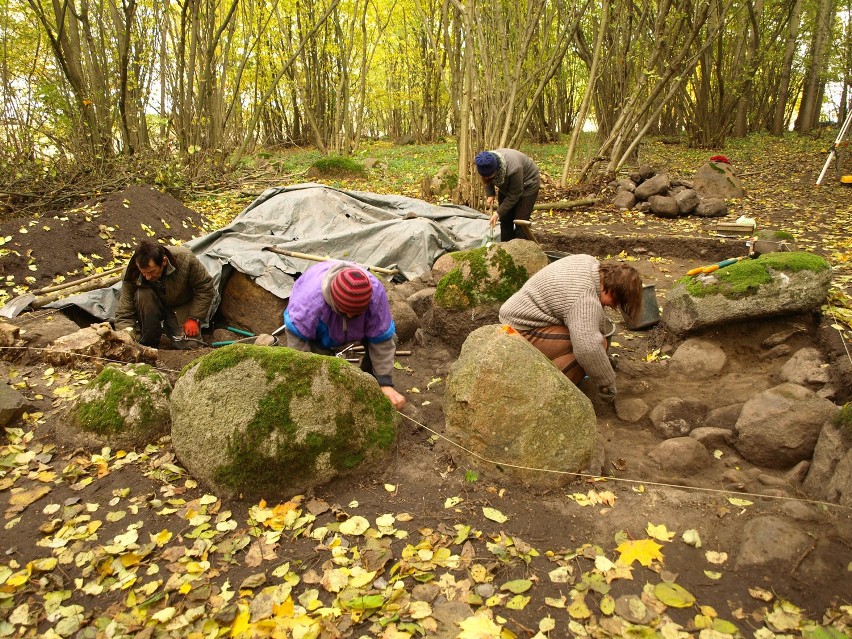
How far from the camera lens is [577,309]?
3.29 m

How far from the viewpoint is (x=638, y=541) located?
243 centimetres

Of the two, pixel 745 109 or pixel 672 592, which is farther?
pixel 745 109

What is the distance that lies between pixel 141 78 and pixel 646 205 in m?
9.10

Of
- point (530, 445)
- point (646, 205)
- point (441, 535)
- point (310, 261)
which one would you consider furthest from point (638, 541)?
point (646, 205)

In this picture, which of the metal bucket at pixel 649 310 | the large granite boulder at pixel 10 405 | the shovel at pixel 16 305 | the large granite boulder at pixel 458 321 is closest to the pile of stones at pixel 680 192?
the metal bucket at pixel 649 310

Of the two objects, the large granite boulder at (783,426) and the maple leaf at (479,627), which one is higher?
the large granite boulder at (783,426)

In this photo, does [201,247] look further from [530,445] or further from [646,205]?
[646,205]

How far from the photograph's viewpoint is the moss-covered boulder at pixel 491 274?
4875mm

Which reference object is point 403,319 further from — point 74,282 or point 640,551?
point 74,282

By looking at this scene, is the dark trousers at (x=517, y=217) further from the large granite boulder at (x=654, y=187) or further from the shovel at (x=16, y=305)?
the shovel at (x=16, y=305)

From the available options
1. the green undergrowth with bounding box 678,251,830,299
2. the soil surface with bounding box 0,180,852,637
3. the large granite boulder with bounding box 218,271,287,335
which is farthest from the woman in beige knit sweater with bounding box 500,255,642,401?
the large granite boulder with bounding box 218,271,287,335

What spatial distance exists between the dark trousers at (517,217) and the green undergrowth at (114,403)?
453cm

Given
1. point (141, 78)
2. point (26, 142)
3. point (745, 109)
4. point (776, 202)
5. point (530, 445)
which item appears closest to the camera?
point (530, 445)

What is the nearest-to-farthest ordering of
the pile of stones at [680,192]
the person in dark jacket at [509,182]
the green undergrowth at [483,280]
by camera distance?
→ the green undergrowth at [483,280] < the person in dark jacket at [509,182] < the pile of stones at [680,192]
